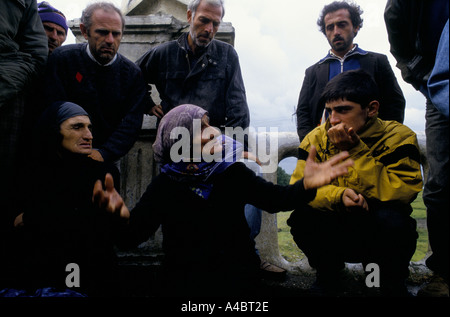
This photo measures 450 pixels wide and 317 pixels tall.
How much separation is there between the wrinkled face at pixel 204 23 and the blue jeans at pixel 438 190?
1.66 meters

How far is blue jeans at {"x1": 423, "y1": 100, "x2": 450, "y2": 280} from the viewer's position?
192cm

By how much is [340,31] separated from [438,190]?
1.71 metres

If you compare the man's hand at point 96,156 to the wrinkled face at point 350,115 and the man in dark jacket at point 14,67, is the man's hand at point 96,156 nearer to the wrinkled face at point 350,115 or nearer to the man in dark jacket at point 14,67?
the man in dark jacket at point 14,67

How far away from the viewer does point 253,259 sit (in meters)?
1.86

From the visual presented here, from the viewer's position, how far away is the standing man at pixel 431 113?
192 centimetres

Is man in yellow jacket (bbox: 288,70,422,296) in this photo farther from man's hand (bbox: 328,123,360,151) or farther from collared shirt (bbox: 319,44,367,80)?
collared shirt (bbox: 319,44,367,80)

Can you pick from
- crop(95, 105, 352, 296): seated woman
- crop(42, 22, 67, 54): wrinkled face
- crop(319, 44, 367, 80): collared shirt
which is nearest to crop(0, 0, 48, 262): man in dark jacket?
crop(42, 22, 67, 54): wrinkled face

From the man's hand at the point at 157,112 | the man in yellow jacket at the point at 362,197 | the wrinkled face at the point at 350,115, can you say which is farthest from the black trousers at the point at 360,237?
the man's hand at the point at 157,112

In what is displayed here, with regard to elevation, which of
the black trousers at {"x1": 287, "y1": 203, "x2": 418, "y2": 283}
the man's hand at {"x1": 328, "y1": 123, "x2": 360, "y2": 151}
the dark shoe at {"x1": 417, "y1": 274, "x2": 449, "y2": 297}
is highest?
the man's hand at {"x1": 328, "y1": 123, "x2": 360, "y2": 151}

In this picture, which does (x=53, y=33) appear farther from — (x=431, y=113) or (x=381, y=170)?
(x=431, y=113)

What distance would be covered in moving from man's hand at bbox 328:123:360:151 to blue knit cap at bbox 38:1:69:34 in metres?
2.54

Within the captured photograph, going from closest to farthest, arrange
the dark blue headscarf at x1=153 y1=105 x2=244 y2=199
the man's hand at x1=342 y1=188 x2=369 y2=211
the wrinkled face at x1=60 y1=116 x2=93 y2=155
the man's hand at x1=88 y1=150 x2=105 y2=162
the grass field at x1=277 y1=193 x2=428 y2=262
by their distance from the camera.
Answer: the dark blue headscarf at x1=153 y1=105 x2=244 y2=199
the man's hand at x1=342 y1=188 x2=369 y2=211
the wrinkled face at x1=60 y1=116 x2=93 y2=155
the man's hand at x1=88 y1=150 x2=105 y2=162
the grass field at x1=277 y1=193 x2=428 y2=262

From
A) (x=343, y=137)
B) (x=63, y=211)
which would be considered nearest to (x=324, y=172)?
(x=343, y=137)

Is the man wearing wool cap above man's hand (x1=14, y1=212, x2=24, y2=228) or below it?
above
